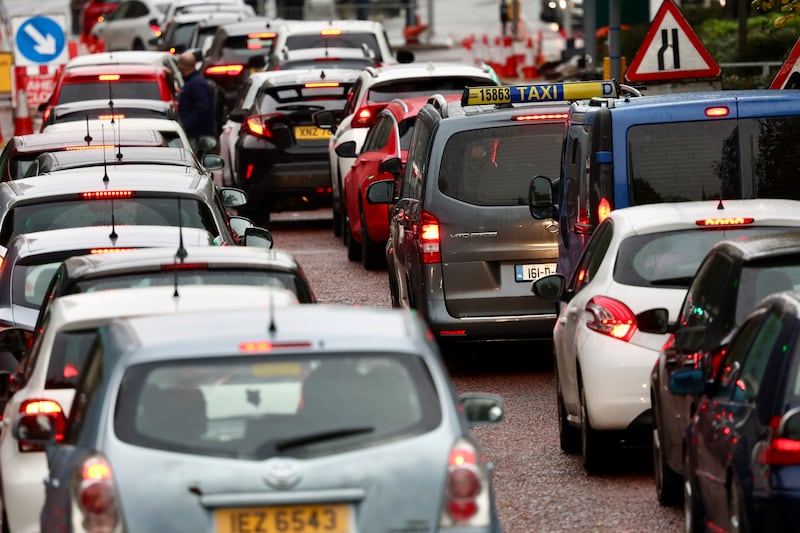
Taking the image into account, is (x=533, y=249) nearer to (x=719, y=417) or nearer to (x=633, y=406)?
(x=633, y=406)

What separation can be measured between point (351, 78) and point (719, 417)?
730 inches

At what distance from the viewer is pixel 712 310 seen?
9.91 m

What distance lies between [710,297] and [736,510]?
6.62ft

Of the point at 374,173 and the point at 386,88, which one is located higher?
the point at 386,88

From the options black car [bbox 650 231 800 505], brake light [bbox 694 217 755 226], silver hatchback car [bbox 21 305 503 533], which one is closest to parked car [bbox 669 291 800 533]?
black car [bbox 650 231 800 505]

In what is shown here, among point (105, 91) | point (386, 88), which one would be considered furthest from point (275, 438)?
point (105, 91)

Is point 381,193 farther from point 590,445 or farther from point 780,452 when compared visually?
point 780,452

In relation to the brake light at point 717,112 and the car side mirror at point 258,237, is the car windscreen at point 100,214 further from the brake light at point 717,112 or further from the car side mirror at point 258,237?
the brake light at point 717,112

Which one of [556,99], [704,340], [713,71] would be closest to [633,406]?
[704,340]

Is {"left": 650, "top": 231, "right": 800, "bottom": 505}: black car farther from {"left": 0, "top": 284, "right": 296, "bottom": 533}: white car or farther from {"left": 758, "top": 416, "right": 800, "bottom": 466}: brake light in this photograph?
{"left": 0, "top": 284, "right": 296, "bottom": 533}: white car

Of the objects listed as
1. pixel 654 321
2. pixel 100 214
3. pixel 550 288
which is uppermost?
pixel 100 214

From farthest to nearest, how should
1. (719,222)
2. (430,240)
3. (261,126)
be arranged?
(261,126)
(430,240)
(719,222)

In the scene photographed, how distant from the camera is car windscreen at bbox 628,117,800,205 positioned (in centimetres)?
1315

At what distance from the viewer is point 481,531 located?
700 centimetres
